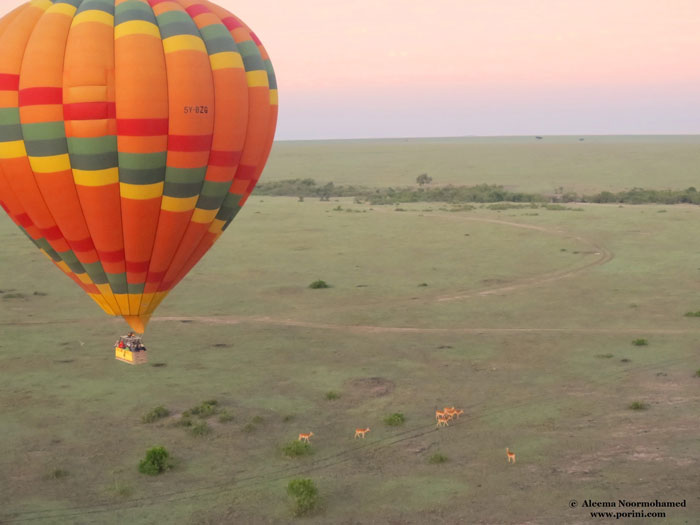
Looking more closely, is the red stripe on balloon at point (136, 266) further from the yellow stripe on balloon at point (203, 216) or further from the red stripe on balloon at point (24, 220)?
the red stripe on balloon at point (24, 220)

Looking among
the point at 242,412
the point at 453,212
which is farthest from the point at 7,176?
the point at 453,212

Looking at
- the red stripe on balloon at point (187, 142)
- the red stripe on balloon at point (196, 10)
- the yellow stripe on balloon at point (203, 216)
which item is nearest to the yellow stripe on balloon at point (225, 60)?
the red stripe on balloon at point (196, 10)

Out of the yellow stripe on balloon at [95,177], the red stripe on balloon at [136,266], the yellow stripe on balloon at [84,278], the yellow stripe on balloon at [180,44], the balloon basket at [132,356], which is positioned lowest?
the balloon basket at [132,356]

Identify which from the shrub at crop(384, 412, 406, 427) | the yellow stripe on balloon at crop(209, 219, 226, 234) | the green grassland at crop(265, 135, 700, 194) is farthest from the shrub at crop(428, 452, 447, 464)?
the green grassland at crop(265, 135, 700, 194)

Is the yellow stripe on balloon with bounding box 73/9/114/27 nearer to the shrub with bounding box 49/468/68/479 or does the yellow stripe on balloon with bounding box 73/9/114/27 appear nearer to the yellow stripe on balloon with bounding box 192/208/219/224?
the yellow stripe on balloon with bounding box 192/208/219/224

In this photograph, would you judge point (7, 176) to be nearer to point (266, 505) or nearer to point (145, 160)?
point (145, 160)

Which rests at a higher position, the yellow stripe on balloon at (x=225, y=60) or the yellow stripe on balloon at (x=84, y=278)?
the yellow stripe on balloon at (x=225, y=60)
